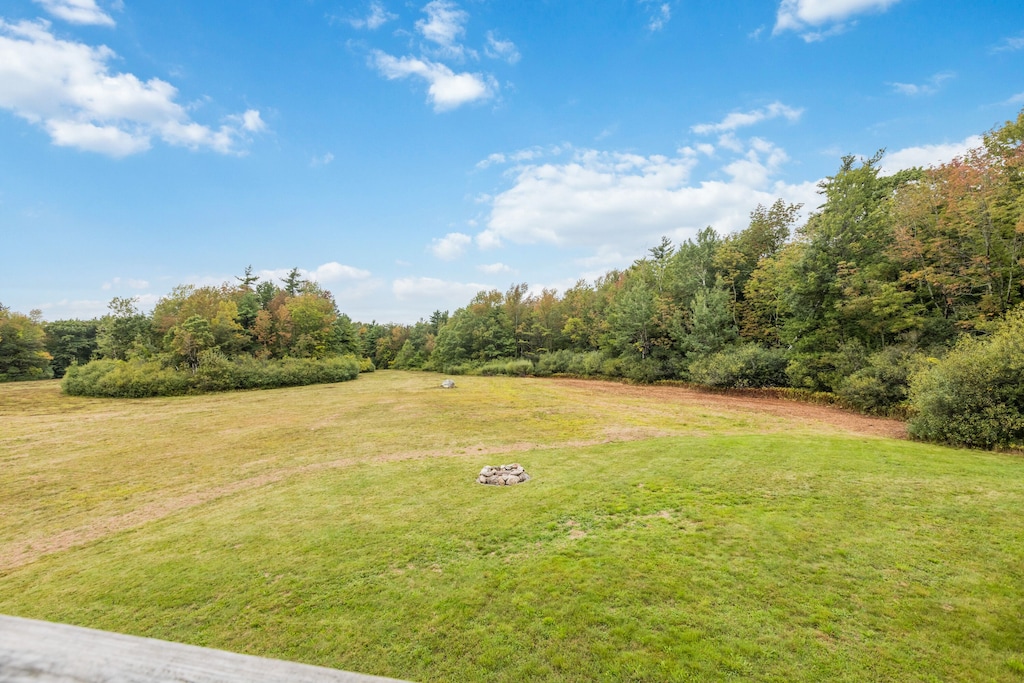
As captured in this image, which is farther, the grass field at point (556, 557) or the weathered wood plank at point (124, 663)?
the grass field at point (556, 557)

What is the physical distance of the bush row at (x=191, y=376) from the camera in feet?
93.7

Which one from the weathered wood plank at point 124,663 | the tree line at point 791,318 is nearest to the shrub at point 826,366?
the tree line at point 791,318

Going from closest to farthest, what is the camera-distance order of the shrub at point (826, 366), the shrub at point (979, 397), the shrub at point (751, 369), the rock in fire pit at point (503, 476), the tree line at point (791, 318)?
the rock in fire pit at point (503, 476) < the shrub at point (979, 397) < the tree line at point (791, 318) < the shrub at point (826, 366) < the shrub at point (751, 369)

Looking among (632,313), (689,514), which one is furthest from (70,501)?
(632,313)

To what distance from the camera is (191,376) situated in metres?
31.7

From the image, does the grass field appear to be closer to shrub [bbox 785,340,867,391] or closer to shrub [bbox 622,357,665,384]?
shrub [bbox 785,340,867,391]

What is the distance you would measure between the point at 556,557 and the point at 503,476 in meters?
3.52

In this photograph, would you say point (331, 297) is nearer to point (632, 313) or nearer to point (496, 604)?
point (632, 313)

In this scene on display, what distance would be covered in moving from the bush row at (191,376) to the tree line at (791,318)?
1.38m

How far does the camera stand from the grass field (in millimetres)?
4078

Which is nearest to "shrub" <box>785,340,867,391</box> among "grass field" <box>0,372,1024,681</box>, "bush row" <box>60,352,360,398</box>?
"grass field" <box>0,372,1024,681</box>

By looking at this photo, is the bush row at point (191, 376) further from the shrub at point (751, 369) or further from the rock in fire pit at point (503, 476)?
the shrub at point (751, 369)

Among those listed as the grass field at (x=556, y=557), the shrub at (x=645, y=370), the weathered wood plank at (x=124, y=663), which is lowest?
the grass field at (x=556, y=557)

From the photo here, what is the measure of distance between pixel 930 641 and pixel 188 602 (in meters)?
8.37
